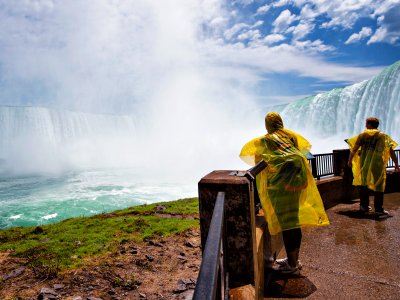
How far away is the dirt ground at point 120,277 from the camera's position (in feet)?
15.3

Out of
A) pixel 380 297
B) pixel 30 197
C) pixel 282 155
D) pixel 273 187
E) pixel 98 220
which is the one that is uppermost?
pixel 282 155

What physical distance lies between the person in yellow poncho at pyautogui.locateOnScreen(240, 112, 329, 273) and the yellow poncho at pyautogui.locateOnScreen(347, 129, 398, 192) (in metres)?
3.15

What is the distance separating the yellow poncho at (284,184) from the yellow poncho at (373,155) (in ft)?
10.4

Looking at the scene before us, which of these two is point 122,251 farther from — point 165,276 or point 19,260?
point 19,260

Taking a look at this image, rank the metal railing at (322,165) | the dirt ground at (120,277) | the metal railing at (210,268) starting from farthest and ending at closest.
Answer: the metal railing at (322,165) < the dirt ground at (120,277) < the metal railing at (210,268)

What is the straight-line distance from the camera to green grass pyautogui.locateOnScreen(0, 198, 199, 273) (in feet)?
20.8

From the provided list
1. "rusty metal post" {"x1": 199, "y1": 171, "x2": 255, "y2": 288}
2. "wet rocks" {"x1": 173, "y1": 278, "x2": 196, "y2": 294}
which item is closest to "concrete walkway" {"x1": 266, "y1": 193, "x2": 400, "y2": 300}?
"rusty metal post" {"x1": 199, "y1": 171, "x2": 255, "y2": 288}

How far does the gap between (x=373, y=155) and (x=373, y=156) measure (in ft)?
0.07

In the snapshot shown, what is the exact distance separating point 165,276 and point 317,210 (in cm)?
313

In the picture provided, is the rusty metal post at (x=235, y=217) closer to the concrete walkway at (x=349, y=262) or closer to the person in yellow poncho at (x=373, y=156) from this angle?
the concrete walkway at (x=349, y=262)

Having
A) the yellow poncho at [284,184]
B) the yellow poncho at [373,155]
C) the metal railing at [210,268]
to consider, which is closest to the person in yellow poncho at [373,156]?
the yellow poncho at [373,155]

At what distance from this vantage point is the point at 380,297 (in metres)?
3.19

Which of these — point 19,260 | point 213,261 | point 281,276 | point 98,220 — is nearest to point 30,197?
point 98,220

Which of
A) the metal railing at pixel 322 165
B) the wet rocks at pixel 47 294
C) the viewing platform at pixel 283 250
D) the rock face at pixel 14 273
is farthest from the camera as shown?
the metal railing at pixel 322 165
